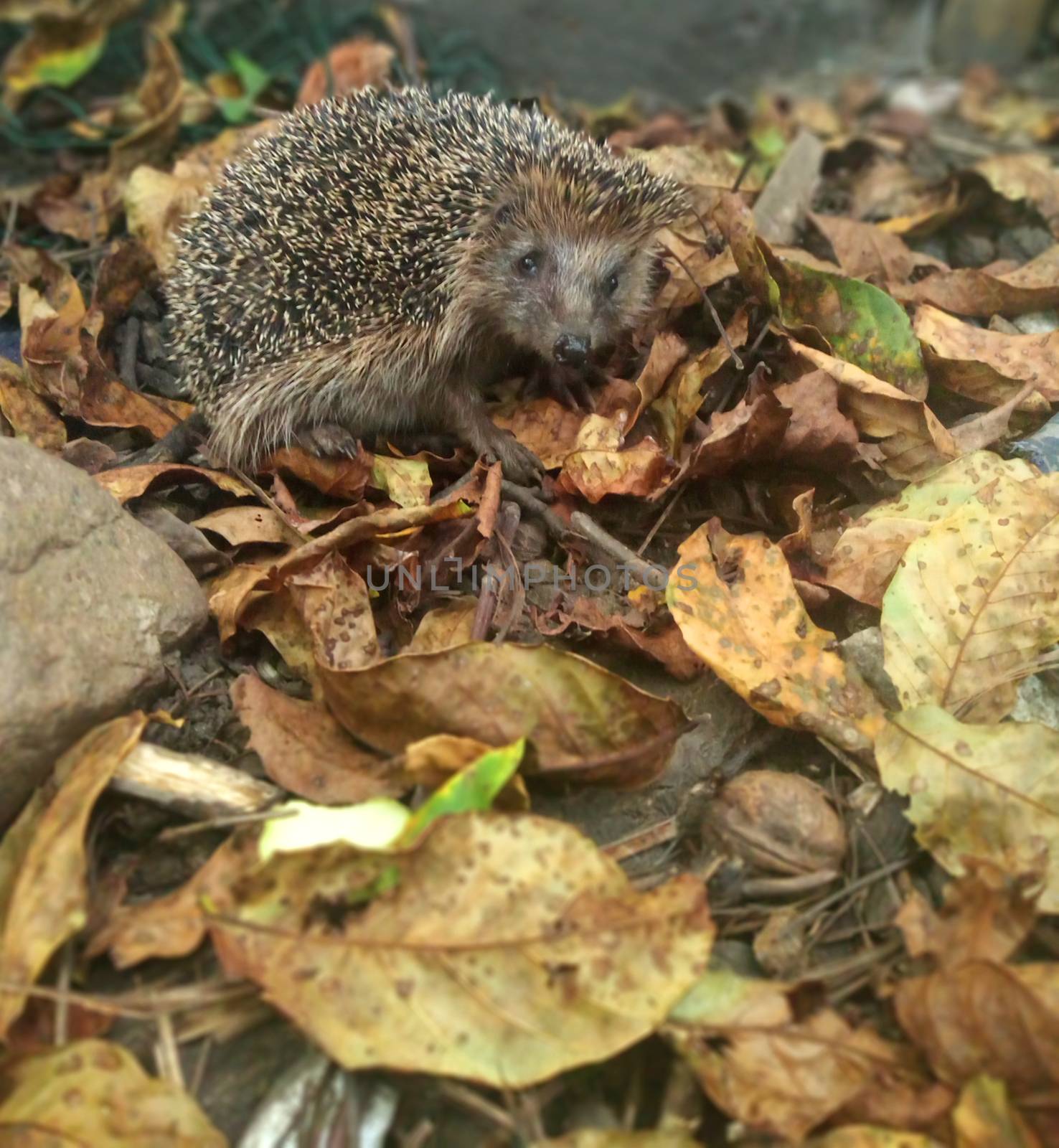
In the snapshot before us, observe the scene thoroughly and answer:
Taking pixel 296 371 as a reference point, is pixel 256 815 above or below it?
below

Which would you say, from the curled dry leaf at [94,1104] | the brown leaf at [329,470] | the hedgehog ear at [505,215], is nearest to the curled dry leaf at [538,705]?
the curled dry leaf at [94,1104]

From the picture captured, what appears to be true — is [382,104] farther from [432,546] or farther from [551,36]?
[551,36]

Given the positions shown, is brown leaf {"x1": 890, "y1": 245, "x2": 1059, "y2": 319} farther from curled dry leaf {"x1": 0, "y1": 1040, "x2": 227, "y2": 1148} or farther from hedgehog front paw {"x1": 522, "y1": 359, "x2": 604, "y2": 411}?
curled dry leaf {"x1": 0, "y1": 1040, "x2": 227, "y2": 1148}

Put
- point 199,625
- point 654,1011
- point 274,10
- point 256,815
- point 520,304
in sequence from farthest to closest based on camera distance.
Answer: point 274,10
point 520,304
point 199,625
point 256,815
point 654,1011

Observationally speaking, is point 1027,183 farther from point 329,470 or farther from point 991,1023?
point 991,1023

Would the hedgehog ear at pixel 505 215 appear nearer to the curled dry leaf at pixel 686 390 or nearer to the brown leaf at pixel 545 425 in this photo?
the brown leaf at pixel 545 425

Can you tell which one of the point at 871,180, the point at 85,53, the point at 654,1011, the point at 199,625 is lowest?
the point at 199,625

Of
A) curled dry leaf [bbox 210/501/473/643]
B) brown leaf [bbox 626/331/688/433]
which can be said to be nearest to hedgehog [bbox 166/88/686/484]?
brown leaf [bbox 626/331/688/433]

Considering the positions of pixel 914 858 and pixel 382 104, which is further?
pixel 382 104

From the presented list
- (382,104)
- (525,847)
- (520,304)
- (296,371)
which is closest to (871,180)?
(520,304)
